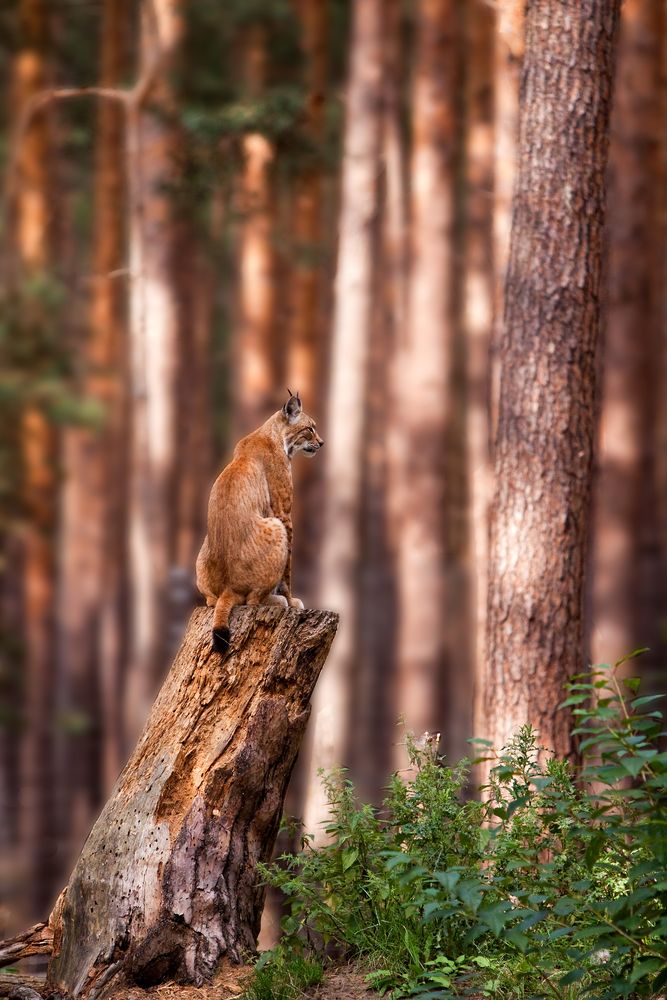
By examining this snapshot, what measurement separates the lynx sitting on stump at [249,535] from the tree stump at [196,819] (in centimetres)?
31

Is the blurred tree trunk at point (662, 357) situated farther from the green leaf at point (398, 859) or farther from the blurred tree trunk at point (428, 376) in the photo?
the green leaf at point (398, 859)

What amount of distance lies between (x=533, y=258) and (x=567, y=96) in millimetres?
1099

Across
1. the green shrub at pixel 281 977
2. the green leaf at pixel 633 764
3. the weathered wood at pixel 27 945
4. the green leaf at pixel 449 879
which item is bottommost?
the weathered wood at pixel 27 945

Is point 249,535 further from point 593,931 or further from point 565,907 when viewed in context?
point 593,931

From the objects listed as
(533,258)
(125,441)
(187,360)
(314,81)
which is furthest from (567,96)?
(125,441)

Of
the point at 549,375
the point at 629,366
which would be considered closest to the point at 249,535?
the point at 549,375

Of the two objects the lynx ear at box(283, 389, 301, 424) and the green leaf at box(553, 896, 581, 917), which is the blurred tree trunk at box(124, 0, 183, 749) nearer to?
the lynx ear at box(283, 389, 301, 424)

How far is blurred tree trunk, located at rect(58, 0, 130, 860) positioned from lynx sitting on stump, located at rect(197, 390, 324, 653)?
52.3 ft

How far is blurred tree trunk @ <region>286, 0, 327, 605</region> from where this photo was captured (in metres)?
20.6

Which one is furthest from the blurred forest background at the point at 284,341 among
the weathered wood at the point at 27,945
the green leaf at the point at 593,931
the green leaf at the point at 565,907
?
the green leaf at the point at 593,931

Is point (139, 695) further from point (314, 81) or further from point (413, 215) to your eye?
point (314, 81)

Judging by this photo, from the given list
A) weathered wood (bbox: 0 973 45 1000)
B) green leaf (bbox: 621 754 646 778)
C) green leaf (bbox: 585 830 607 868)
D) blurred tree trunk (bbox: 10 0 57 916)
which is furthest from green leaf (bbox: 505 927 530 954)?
blurred tree trunk (bbox: 10 0 57 916)

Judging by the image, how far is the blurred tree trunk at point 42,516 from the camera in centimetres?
2069

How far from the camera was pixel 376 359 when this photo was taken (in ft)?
99.7
